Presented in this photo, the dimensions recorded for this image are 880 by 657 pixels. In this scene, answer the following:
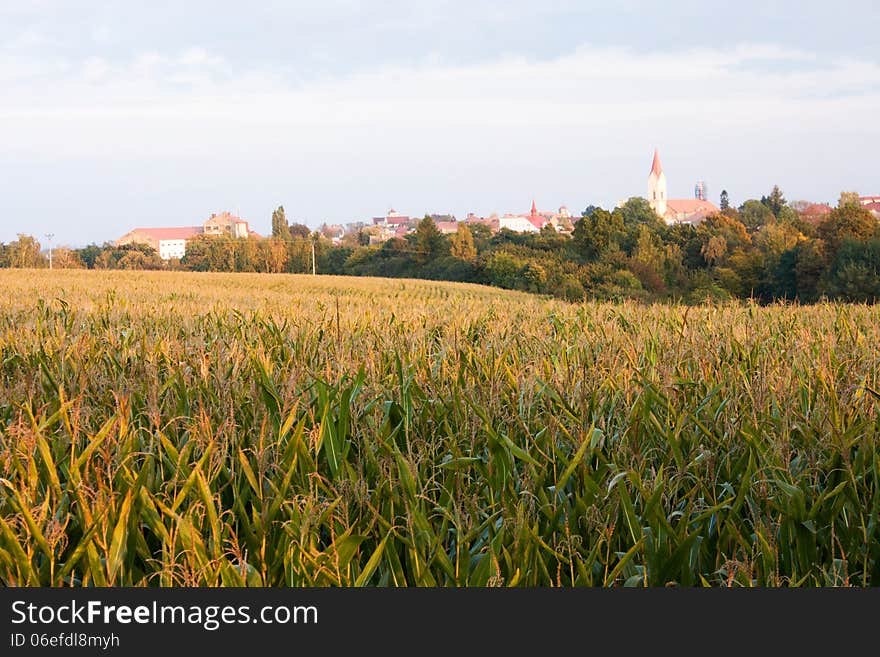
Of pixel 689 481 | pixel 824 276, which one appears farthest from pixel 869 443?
pixel 824 276

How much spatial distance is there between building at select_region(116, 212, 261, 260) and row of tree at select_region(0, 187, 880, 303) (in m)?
61.1

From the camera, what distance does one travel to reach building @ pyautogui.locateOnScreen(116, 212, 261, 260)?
473ft

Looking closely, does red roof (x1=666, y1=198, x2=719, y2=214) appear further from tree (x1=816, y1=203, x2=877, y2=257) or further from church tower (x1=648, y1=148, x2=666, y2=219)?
tree (x1=816, y1=203, x2=877, y2=257)

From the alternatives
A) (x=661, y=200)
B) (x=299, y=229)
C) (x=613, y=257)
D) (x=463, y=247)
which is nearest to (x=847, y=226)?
(x=613, y=257)

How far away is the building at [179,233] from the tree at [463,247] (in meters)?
75.2

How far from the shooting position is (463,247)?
70.5m

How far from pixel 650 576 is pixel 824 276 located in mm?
55323

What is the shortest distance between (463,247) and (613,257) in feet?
44.2

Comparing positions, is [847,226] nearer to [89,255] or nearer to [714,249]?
[714,249]

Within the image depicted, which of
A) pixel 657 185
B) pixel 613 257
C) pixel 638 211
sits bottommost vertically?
pixel 613 257

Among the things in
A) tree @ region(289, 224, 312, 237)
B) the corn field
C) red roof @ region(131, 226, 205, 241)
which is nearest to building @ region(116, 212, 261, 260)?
red roof @ region(131, 226, 205, 241)

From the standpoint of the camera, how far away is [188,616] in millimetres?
1637

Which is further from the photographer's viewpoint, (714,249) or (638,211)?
(638,211)

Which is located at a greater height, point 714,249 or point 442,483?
point 714,249
